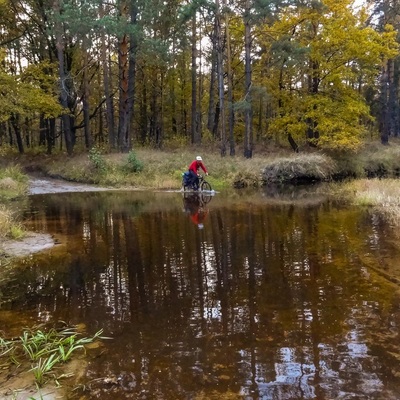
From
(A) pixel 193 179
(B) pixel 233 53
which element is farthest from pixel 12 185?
(B) pixel 233 53

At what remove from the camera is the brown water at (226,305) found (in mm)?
4090

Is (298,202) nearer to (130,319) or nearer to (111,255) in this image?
(111,255)

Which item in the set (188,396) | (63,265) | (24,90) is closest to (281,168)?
(24,90)

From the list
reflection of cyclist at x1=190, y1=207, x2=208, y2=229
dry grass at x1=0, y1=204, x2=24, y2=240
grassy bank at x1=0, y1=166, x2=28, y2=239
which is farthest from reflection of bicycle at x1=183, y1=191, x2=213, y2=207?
dry grass at x1=0, y1=204, x2=24, y2=240

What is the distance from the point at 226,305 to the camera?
5973 mm

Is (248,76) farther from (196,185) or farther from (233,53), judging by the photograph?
(196,185)

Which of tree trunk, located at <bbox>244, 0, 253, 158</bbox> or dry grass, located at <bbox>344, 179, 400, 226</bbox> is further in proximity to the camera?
tree trunk, located at <bbox>244, 0, 253, 158</bbox>

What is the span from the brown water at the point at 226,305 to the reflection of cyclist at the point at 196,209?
23.8 inches

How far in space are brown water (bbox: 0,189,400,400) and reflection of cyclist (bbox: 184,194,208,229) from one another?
605 millimetres

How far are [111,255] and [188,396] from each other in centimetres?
535

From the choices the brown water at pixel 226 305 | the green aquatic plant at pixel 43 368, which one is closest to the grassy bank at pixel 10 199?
the brown water at pixel 226 305

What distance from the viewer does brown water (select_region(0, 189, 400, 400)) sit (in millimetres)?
4090

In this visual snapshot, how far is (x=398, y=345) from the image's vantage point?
465 cm

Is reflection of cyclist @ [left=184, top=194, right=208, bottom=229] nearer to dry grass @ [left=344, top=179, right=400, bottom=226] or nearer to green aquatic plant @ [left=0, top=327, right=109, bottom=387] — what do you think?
dry grass @ [left=344, top=179, right=400, bottom=226]
